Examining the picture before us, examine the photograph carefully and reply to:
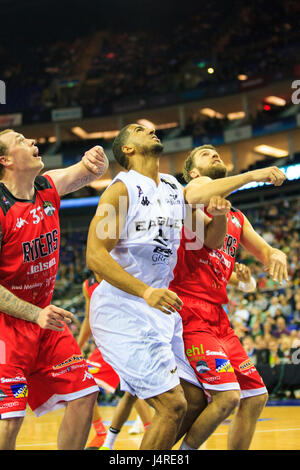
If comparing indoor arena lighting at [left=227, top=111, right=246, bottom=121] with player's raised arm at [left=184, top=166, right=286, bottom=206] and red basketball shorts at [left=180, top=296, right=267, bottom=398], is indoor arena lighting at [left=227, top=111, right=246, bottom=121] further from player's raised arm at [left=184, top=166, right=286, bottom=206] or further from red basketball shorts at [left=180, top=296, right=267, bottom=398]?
player's raised arm at [left=184, top=166, right=286, bottom=206]

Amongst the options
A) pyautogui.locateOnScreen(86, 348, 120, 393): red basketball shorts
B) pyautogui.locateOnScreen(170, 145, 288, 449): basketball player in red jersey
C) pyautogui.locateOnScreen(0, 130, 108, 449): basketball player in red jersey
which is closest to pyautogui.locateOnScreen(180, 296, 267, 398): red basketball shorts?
pyautogui.locateOnScreen(170, 145, 288, 449): basketball player in red jersey

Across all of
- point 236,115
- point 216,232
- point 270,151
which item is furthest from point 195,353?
point 236,115

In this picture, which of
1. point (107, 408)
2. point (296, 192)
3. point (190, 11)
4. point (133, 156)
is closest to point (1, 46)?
point (190, 11)

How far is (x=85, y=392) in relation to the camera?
13.5 feet

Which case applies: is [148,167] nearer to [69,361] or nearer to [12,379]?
[69,361]

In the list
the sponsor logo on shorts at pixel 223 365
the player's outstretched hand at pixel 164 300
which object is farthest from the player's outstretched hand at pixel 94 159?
the sponsor logo on shorts at pixel 223 365

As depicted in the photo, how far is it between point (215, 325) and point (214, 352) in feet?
1.17

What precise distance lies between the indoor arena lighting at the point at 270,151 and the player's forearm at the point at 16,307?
2552cm

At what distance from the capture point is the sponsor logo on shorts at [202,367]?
14.5 feet

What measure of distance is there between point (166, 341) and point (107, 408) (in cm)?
972

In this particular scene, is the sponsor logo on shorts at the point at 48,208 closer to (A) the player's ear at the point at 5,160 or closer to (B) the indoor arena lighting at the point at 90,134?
(A) the player's ear at the point at 5,160

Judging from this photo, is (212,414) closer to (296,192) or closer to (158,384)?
(158,384)

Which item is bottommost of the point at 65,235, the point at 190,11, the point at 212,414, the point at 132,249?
the point at 65,235

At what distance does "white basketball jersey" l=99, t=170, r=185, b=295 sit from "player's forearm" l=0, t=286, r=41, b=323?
504mm
